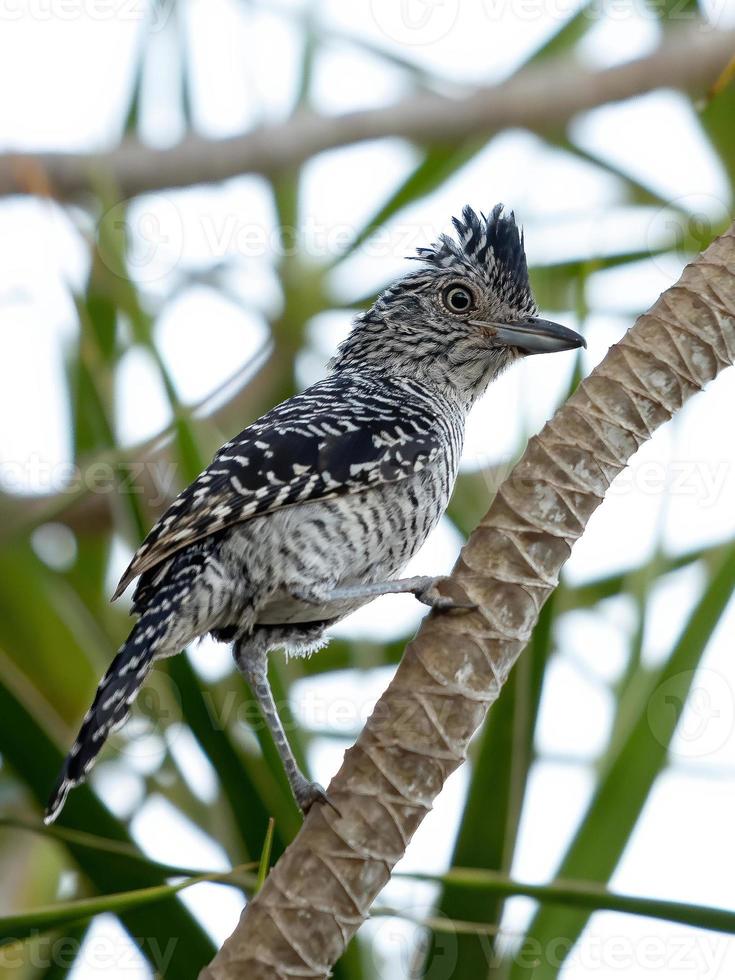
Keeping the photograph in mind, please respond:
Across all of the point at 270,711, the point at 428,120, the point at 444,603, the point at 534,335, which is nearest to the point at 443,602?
the point at 444,603

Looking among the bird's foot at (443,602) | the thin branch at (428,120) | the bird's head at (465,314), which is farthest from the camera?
the thin branch at (428,120)

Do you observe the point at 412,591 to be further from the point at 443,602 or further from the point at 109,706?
the point at 109,706

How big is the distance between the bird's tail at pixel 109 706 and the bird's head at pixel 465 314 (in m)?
1.51

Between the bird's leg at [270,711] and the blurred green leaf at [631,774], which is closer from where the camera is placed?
the blurred green leaf at [631,774]

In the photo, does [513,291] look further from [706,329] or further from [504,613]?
[504,613]

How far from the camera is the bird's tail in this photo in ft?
9.12

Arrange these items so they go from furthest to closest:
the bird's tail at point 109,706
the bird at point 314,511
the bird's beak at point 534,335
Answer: the bird's beak at point 534,335 → the bird at point 314,511 → the bird's tail at point 109,706

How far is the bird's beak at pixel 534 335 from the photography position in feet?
12.8

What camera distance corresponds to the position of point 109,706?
9.66ft

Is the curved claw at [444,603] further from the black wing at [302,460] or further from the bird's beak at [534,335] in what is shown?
the bird's beak at [534,335]

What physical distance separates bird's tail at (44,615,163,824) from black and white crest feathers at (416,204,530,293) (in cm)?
175

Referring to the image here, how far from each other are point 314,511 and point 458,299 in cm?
115

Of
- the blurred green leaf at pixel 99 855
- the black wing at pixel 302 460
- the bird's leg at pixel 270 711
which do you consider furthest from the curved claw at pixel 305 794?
the black wing at pixel 302 460

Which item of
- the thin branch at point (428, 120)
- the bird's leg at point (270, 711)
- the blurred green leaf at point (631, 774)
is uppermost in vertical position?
the thin branch at point (428, 120)
